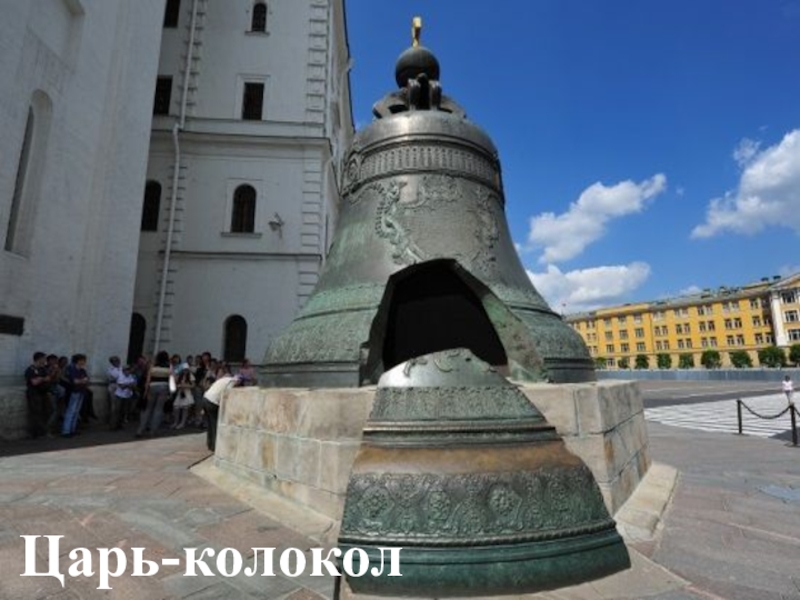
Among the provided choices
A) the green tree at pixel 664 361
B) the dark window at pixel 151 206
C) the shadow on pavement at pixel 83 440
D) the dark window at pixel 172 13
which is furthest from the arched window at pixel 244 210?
the green tree at pixel 664 361

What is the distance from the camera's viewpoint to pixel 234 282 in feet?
51.4

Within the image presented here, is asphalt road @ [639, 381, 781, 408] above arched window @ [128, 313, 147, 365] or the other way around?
the other way around

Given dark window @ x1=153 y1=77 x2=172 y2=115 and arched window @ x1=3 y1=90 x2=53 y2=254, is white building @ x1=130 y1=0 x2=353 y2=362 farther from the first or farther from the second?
arched window @ x1=3 y1=90 x2=53 y2=254

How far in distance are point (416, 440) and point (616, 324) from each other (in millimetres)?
88920

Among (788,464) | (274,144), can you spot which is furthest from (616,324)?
(788,464)

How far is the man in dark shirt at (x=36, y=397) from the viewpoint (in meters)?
7.72

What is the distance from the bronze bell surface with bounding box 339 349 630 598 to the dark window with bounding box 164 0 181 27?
20.5 metres

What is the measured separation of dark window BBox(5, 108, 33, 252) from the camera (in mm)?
8430

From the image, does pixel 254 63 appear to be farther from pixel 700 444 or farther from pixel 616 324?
pixel 616 324

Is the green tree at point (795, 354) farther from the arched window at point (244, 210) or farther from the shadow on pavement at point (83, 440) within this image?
the shadow on pavement at point (83, 440)

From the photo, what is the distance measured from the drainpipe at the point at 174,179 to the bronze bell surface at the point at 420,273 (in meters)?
12.6

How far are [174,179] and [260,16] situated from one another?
726cm

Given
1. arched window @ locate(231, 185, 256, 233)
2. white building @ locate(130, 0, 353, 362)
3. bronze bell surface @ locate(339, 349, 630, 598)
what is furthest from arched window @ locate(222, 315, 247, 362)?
bronze bell surface @ locate(339, 349, 630, 598)

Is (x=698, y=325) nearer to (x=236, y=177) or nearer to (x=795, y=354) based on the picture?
(x=795, y=354)
